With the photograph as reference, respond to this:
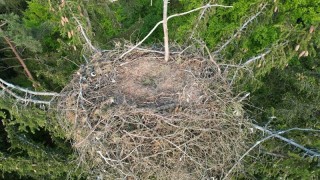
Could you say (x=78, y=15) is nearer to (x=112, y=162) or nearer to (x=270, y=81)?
(x=112, y=162)

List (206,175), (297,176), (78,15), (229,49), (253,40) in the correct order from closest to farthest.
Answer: (297,176), (206,175), (78,15), (229,49), (253,40)

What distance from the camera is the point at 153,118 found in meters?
3.34

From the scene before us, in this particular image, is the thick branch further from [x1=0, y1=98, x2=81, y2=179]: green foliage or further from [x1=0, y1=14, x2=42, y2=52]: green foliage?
[x1=0, y1=98, x2=81, y2=179]: green foliage

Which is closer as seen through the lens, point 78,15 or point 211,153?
point 211,153

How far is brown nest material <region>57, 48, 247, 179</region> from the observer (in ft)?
10.9

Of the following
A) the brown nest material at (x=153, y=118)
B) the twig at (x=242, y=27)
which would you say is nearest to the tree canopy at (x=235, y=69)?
the twig at (x=242, y=27)

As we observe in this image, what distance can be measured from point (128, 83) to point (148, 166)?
35.3 inches

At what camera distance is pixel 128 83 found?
12.2ft

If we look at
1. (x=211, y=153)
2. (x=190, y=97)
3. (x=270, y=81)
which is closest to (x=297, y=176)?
(x=211, y=153)

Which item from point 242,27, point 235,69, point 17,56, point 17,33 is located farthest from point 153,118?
point 17,56

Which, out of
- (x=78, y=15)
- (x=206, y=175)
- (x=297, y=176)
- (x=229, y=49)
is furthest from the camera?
(x=229, y=49)

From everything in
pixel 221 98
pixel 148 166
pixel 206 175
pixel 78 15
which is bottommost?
pixel 206 175

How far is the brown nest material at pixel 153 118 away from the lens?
3.33 m

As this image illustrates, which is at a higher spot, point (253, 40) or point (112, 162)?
point (253, 40)
